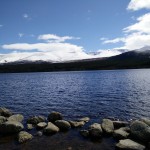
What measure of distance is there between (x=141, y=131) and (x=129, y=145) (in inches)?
108

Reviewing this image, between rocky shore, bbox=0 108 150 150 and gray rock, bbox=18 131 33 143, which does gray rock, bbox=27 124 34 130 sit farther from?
gray rock, bbox=18 131 33 143

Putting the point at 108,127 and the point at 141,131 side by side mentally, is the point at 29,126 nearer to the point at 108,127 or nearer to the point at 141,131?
the point at 108,127

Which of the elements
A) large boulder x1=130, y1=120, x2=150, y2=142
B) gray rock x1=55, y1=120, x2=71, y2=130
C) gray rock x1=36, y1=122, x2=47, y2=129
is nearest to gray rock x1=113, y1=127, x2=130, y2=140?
large boulder x1=130, y1=120, x2=150, y2=142

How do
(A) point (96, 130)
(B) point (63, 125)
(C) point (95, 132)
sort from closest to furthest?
(C) point (95, 132) < (A) point (96, 130) < (B) point (63, 125)

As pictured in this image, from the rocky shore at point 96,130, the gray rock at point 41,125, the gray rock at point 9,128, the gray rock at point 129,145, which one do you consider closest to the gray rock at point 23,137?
the rocky shore at point 96,130

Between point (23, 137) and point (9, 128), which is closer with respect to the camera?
point (23, 137)

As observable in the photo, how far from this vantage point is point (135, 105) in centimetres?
4819

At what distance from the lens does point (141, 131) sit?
87.7 feet

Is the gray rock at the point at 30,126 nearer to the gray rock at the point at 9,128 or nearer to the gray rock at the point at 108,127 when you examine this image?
the gray rock at the point at 9,128

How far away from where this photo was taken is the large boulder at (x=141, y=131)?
26.2 m

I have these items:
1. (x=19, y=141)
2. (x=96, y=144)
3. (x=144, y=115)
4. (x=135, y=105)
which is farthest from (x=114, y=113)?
(x=19, y=141)

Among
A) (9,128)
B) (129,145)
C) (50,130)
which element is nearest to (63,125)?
(50,130)

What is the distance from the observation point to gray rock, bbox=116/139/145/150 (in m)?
24.5

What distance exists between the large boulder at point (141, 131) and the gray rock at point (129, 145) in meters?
1.35
